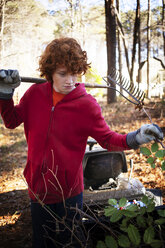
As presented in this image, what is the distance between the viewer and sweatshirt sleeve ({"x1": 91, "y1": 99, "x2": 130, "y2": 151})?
1370 mm

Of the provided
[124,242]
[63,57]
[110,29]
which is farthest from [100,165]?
[110,29]

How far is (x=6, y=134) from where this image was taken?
7.68m

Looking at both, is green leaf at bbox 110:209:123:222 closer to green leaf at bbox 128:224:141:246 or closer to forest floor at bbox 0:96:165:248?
green leaf at bbox 128:224:141:246

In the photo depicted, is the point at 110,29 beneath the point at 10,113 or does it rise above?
above

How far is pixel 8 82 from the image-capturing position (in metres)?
1.35

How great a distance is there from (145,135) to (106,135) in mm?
307

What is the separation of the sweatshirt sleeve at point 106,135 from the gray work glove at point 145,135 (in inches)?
2.2

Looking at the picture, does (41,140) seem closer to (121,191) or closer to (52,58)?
(52,58)

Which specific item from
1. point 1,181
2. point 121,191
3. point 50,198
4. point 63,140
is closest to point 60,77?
point 63,140

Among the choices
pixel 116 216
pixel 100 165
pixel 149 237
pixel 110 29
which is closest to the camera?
pixel 149 237

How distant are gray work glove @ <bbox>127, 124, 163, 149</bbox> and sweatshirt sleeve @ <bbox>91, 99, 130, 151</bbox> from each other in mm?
55

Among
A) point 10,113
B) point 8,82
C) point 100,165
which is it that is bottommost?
point 100,165

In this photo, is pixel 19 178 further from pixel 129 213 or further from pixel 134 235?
pixel 134 235

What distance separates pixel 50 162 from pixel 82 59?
2.55 ft
